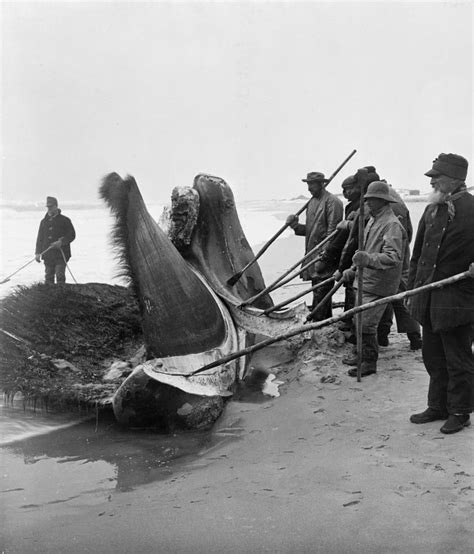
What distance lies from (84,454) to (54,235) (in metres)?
5.94

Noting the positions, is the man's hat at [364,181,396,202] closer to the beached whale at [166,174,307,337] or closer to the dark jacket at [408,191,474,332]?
the dark jacket at [408,191,474,332]

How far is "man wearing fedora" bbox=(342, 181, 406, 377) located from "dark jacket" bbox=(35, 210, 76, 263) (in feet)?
17.9

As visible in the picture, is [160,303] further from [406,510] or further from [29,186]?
[29,186]

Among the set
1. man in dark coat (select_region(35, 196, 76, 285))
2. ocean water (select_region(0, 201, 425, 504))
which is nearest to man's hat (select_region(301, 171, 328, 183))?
ocean water (select_region(0, 201, 425, 504))

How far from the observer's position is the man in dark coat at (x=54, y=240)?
9.37m

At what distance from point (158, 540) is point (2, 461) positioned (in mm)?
1628

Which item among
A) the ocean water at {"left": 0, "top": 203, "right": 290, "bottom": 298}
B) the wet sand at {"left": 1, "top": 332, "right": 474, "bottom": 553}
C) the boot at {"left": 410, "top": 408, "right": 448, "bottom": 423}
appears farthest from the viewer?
the ocean water at {"left": 0, "top": 203, "right": 290, "bottom": 298}

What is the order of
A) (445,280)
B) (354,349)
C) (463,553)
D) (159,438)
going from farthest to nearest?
(354,349), (159,438), (445,280), (463,553)

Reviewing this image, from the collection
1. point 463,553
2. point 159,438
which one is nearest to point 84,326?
point 159,438

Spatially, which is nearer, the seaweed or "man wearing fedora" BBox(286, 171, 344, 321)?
the seaweed

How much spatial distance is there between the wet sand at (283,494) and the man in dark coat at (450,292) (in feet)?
0.62

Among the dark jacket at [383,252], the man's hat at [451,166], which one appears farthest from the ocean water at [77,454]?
the man's hat at [451,166]

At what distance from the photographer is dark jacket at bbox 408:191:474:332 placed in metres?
3.86

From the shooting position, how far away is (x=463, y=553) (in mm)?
2557
